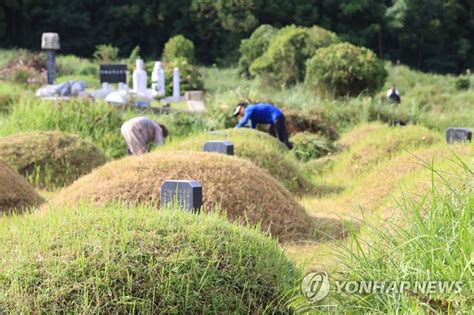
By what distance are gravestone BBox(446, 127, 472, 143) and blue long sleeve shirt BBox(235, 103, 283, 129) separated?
13.2 ft

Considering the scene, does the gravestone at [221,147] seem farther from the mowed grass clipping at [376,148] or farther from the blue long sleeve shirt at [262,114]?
the blue long sleeve shirt at [262,114]

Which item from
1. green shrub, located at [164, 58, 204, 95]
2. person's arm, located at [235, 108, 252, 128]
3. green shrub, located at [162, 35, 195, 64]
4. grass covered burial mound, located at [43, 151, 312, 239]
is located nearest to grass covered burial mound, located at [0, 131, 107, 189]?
grass covered burial mound, located at [43, 151, 312, 239]

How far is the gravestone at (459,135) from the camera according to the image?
10273 millimetres

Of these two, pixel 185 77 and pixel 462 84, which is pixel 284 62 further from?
pixel 462 84

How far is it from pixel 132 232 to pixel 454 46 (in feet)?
140

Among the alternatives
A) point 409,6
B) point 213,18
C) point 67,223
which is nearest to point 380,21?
point 409,6

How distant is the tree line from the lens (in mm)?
41312

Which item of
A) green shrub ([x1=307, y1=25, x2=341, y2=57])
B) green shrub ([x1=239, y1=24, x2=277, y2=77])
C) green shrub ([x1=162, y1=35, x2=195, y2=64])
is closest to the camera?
green shrub ([x1=307, y1=25, x2=341, y2=57])

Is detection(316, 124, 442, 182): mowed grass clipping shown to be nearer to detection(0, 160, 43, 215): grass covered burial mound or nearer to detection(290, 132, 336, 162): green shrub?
detection(290, 132, 336, 162): green shrub

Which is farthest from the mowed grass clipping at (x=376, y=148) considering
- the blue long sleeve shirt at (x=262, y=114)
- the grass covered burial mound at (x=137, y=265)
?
the grass covered burial mound at (x=137, y=265)

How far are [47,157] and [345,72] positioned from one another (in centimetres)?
1256

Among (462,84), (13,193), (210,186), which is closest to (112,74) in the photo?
(13,193)

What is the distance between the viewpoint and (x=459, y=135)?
10430mm

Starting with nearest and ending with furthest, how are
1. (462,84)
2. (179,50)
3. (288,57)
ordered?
(288,57) < (462,84) < (179,50)
